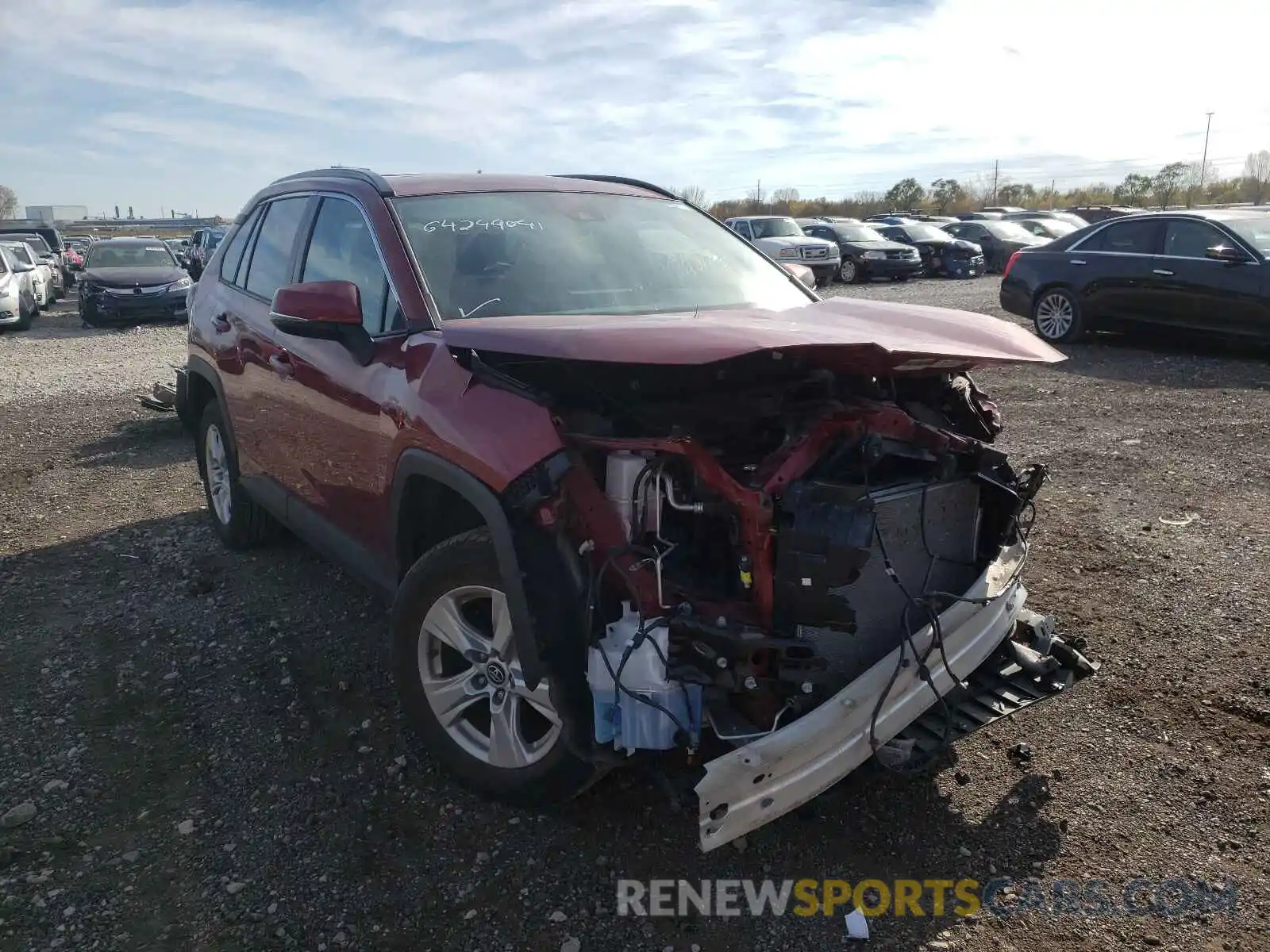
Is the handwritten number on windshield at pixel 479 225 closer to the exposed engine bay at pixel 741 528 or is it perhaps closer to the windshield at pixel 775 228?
the exposed engine bay at pixel 741 528

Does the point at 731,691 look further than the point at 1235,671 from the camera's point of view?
No

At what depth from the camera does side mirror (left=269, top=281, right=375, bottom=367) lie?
3262mm

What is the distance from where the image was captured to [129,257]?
1844 centimetres

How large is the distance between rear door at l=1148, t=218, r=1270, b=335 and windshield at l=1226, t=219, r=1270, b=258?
14 cm

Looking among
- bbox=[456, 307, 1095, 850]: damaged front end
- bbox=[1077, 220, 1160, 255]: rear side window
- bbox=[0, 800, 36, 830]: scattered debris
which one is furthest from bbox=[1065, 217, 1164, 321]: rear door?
bbox=[0, 800, 36, 830]: scattered debris

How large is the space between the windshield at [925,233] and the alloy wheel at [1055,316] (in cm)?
1421

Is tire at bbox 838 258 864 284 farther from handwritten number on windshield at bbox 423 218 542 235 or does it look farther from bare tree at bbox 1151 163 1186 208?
bare tree at bbox 1151 163 1186 208

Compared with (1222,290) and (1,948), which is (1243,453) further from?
(1,948)

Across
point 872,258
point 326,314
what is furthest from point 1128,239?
point 872,258

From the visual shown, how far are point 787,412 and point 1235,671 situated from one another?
2.29m

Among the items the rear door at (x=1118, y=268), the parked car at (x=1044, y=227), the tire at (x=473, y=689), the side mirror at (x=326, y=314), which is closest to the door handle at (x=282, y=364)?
the side mirror at (x=326, y=314)

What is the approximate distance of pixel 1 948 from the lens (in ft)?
8.44

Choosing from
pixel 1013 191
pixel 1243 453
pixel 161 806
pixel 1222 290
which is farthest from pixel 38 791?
pixel 1013 191

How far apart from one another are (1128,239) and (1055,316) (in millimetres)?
1167
